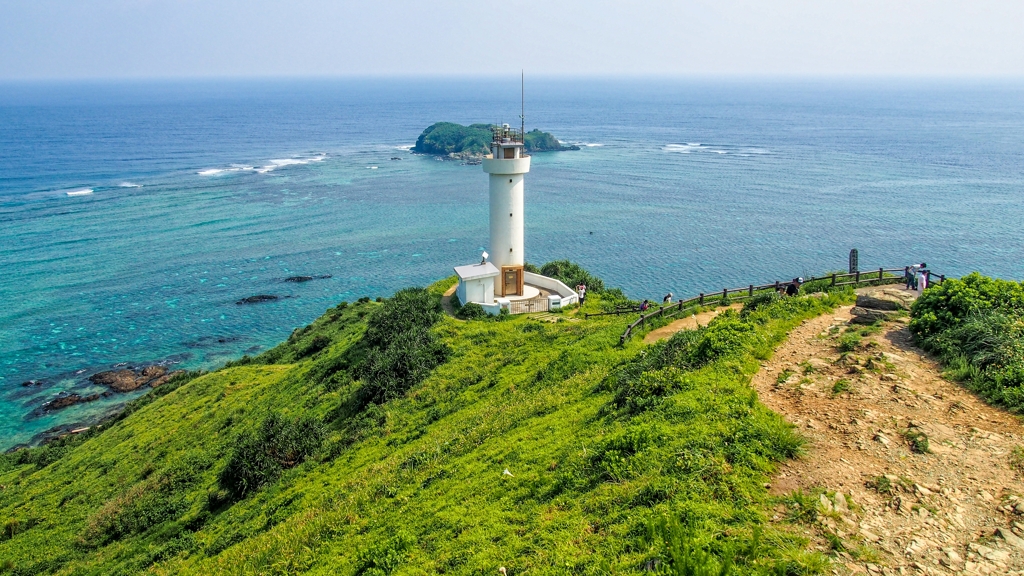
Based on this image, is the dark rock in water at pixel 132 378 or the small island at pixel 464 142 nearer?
the dark rock in water at pixel 132 378

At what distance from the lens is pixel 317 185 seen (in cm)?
9456

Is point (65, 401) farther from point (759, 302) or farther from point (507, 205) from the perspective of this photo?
point (759, 302)

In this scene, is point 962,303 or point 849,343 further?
point 849,343

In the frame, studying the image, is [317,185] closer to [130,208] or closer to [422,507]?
[130,208]

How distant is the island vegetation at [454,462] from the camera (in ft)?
34.1

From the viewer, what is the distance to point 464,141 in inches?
4914

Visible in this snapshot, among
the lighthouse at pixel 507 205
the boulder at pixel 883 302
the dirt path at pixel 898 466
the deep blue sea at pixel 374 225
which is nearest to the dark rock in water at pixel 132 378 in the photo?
the deep blue sea at pixel 374 225

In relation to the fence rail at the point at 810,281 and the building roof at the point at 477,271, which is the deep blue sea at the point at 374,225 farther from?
the fence rail at the point at 810,281

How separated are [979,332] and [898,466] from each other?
6.13m

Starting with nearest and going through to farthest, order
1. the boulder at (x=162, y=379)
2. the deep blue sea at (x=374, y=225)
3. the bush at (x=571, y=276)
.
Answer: the bush at (x=571, y=276), the boulder at (x=162, y=379), the deep blue sea at (x=374, y=225)

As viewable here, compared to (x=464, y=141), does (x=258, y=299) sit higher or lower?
lower

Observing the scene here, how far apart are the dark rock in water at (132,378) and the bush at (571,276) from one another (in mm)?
24166

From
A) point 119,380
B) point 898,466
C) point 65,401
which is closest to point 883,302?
point 898,466

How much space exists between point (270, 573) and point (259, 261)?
53.0 meters
